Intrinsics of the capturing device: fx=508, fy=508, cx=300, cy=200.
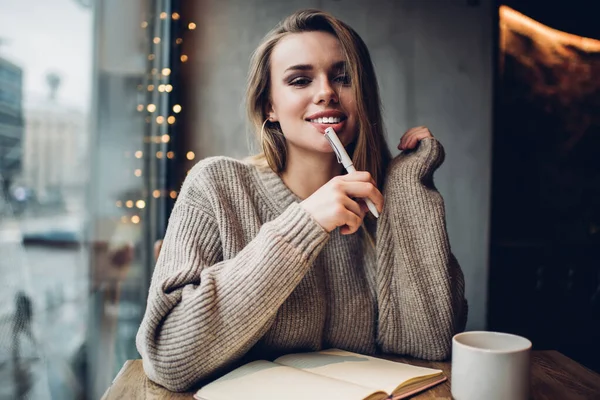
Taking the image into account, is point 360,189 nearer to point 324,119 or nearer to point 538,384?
point 324,119

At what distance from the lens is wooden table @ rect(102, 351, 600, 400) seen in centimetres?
74

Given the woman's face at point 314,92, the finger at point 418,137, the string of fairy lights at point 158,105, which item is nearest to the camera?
the woman's face at point 314,92

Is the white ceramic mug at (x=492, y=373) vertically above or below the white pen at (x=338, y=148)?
below

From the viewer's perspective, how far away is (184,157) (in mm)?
2215

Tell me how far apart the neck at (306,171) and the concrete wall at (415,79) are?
108 centimetres

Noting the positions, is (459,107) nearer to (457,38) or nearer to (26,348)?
(457,38)

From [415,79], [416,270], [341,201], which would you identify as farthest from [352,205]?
[415,79]

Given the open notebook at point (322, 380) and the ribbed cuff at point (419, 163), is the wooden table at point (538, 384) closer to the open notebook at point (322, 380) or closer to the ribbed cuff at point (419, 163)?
the open notebook at point (322, 380)

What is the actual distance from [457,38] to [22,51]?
197 centimetres

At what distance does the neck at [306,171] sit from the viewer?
Result: 3.84 feet

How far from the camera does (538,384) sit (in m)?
0.79

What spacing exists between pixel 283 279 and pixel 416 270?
0.36 meters

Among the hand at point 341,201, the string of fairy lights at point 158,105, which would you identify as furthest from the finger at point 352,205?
the string of fairy lights at point 158,105

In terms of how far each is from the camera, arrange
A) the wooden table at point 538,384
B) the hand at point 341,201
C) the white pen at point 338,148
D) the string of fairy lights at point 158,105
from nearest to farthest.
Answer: the wooden table at point 538,384 < the hand at point 341,201 < the white pen at point 338,148 < the string of fairy lights at point 158,105
